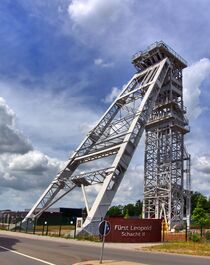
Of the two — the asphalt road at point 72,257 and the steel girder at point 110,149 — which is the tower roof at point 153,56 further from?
the asphalt road at point 72,257

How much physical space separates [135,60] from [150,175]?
17.8 metres

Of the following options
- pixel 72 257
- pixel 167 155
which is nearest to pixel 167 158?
pixel 167 155

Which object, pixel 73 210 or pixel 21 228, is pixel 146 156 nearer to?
pixel 21 228

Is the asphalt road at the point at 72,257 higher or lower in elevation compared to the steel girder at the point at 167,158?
lower

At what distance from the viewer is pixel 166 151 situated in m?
61.5

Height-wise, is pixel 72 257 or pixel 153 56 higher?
pixel 153 56

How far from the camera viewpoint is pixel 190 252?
2461 centimetres

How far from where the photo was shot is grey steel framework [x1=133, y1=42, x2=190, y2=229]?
5938 cm

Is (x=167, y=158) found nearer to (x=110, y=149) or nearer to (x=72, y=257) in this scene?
(x=110, y=149)

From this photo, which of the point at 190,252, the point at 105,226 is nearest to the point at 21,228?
the point at 190,252

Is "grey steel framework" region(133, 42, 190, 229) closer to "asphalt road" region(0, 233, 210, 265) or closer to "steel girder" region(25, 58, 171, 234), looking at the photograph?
"steel girder" region(25, 58, 171, 234)

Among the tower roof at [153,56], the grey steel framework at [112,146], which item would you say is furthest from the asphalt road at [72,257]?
the tower roof at [153,56]

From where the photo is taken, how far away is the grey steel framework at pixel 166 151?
59375 millimetres

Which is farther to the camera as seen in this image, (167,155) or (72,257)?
(167,155)
